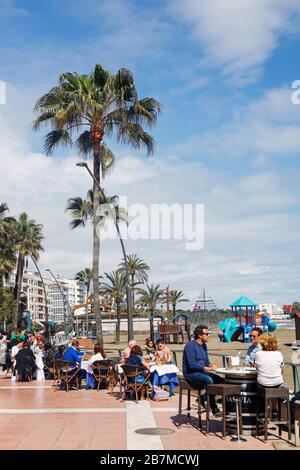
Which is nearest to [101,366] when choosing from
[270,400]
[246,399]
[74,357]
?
[74,357]

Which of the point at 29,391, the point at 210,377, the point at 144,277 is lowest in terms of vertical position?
the point at 29,391

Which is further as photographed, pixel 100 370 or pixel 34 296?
pixel 34 296

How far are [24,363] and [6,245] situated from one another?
41388 mm

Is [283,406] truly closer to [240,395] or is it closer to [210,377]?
[240,395]

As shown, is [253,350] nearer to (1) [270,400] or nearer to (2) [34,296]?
(1) [270,400]

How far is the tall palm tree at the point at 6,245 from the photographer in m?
53.8

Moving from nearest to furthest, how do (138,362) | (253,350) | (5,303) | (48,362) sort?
(253,350) < (138,362) < (48,362) < (5,303)

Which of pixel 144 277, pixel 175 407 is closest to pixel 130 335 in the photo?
pixel 175 407

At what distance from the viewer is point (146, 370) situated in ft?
42.0

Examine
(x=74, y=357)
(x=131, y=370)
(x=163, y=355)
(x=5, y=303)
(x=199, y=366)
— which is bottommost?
(x=131, y=370)

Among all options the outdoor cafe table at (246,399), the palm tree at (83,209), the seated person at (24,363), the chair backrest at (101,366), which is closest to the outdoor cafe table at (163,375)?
the chair backrest at (101,366)

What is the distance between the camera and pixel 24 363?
17.6 meters
